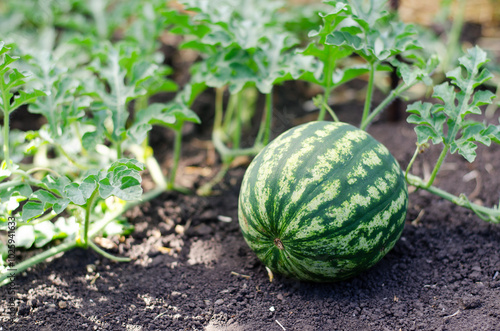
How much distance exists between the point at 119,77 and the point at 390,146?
82.6 inches

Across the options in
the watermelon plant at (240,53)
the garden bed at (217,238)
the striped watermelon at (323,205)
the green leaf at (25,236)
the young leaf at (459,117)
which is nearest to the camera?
the striped watermelon at (323,205)

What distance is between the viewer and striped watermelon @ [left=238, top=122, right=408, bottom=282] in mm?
2021

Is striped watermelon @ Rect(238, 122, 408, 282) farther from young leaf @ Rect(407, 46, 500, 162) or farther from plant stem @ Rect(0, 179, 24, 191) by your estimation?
plant stem @ Rect(0, 179, 24, 191)

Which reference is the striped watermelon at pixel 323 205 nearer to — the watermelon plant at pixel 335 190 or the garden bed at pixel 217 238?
the watermelon plant at pixel 335 190

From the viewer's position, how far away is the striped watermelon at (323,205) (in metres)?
2.02

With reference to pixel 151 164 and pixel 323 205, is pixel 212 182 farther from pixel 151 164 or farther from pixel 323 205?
pixel 323 205

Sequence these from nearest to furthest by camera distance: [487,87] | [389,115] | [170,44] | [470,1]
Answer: [389,115] → [487,87] → [170,44] → [470,1]

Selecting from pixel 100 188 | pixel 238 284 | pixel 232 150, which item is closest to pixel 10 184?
pixel 100 188

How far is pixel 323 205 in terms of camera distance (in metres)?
2.02

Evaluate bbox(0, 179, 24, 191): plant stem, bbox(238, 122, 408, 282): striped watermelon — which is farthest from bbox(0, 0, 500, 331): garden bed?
bbox(238, 122, 408, 282): striped watermelon

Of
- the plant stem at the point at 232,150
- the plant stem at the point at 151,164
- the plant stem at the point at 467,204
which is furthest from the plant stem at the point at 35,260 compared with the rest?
the plant stem at the point at 467,204

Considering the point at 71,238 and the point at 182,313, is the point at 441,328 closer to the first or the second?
the point at 182,313

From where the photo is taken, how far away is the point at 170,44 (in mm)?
4941

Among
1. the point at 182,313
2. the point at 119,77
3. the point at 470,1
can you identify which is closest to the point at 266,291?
the point at 182,313
